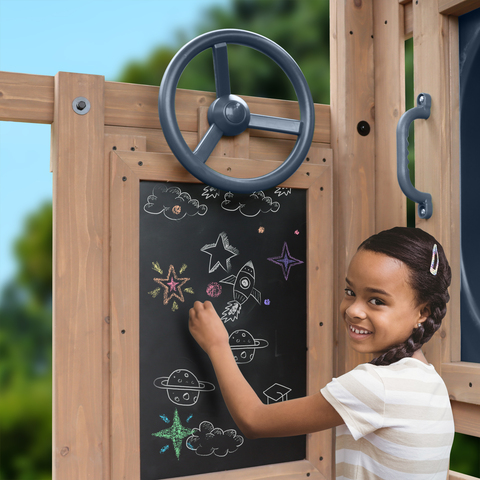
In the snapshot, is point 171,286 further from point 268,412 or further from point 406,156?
point 406,156

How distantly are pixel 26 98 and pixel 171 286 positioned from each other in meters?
0.60

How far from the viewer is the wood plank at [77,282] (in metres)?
1.32

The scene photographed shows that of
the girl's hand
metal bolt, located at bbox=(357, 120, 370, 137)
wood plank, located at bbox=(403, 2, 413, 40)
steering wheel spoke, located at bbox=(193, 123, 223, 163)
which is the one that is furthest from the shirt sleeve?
wood plank, located at bbox=(403, 2, 413, 40)

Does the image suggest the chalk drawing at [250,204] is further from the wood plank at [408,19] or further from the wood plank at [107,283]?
the wood plank at [408,19]

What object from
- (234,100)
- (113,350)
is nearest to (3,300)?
(113,350)

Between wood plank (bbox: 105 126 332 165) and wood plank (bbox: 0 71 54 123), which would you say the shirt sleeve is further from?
wood plank (bbox: 0 71 54 123)

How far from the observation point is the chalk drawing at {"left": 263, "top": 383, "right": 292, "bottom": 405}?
5.01ft

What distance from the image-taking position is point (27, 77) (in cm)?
135

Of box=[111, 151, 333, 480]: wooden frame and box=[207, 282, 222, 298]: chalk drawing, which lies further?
box=[207, 282, 222, 298]: chalk drawing

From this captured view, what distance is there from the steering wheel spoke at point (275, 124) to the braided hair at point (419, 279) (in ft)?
1.75

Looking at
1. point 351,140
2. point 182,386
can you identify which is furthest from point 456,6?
point 182,386

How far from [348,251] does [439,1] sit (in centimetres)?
74

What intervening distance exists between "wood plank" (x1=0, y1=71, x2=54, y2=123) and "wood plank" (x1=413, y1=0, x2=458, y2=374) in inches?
39.5

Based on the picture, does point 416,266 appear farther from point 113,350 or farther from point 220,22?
point 220,22
